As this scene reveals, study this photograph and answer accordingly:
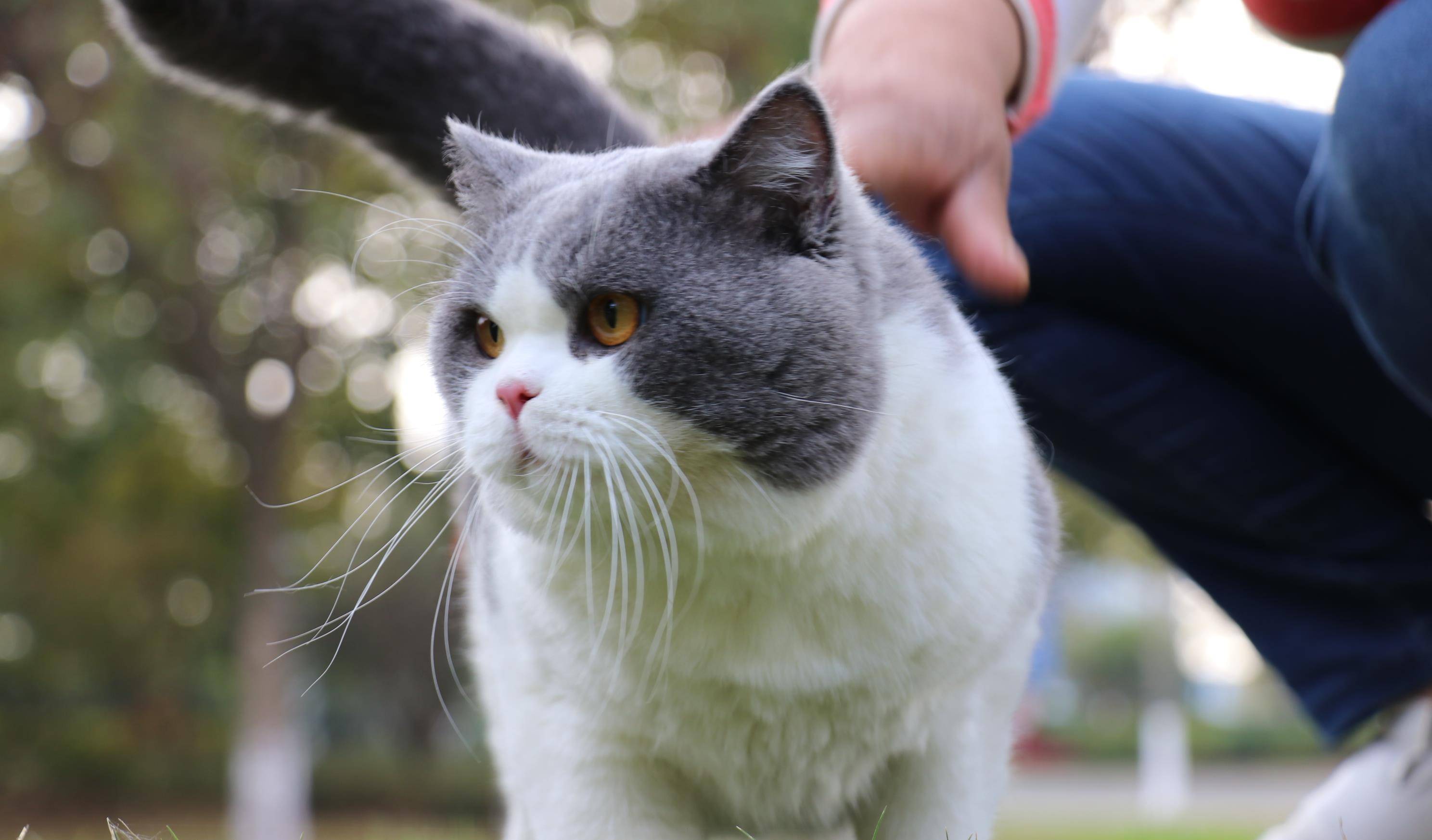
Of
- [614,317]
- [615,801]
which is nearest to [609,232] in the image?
[614,317]

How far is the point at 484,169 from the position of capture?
156cm

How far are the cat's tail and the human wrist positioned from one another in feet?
2.15

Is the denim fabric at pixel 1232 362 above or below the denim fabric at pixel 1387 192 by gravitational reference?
below

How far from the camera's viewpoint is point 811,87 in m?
1.27

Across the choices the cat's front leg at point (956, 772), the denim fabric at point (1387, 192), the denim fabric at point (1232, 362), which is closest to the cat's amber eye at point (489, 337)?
the cat's front leg at point (956, 772)

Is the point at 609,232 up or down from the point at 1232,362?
up

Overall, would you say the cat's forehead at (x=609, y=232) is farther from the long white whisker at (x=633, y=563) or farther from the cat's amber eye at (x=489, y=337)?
the long white whisker at (x=633, y=563)

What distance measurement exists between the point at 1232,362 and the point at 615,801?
1.56 m

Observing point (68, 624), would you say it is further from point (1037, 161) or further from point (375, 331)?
point (1037, 161)

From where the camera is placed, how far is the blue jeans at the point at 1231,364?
2141 mm

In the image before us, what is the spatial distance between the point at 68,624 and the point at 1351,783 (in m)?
14.0

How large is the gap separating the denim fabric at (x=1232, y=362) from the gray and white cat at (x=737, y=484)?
617mm

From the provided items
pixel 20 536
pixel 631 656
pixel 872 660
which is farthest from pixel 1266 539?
pixel 20 536

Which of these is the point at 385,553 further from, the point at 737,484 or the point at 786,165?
the point at 786,165
